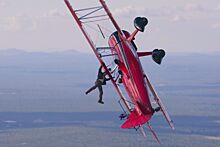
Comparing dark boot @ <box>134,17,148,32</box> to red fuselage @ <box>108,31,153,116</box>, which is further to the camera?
red fuselage @ <box>108,31,153,116</box>

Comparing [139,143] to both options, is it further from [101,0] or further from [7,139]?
[101,0]

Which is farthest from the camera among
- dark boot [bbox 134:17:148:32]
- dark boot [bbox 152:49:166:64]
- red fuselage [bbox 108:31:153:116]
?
dark boot [bbox 152:49:166:64]

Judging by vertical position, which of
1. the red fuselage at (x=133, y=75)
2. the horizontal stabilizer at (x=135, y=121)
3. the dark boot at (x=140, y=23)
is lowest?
the horizontal stabilizer at (x=135, y=121)

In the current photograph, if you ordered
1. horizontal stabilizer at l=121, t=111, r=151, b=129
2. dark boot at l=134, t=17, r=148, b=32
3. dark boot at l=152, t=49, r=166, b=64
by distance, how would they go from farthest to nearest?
1. dark boot at l=152, t=49, r=166, b=64
2. dark boot at l=134, t=17, r=148, b=32
3. horizontal stabilizer at l=121, t=111, r=151, b=129

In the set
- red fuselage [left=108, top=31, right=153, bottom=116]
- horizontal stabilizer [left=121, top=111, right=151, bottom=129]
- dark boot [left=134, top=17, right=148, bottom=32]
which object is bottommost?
horizontal stabilizer [left=121, top=111, right=151, bottom=129]

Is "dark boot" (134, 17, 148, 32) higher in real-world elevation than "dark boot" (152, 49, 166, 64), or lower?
higher

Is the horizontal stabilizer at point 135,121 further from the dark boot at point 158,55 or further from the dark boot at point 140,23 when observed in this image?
the dark boot at point 140,23

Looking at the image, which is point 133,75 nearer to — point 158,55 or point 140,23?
point 158,55

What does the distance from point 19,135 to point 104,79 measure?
16768 centimetres

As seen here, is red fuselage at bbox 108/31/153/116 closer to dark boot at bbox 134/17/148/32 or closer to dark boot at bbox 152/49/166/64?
dark boot at bbox 152/49/166/64

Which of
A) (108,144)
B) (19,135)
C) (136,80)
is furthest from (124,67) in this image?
(19,135)

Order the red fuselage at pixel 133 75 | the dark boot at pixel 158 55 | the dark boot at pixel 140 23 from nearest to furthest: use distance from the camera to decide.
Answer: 1. the dark boot at pixel 140 23
2. the red fuselage at pixel 133 75
3. the dark boot at pixel 158 55

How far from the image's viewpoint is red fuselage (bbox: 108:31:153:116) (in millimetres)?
16969

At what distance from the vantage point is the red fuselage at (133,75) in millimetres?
16969
